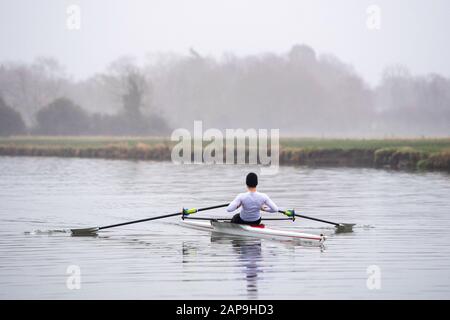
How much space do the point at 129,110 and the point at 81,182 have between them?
4825cm

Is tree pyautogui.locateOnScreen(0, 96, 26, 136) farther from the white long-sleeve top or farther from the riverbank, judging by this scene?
the white long-sleeve top

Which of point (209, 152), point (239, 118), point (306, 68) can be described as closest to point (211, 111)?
point (239, 118)

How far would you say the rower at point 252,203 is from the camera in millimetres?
18391

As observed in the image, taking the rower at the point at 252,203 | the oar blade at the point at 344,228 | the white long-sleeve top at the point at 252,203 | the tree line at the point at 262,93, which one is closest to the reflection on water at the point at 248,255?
the rower at the point at 252,203

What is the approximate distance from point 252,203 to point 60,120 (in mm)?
66425

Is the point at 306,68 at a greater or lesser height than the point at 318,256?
→ greater

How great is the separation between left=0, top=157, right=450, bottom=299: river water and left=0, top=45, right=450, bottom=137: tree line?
6678 cm

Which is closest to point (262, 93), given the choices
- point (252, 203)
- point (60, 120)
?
point (60, 120)

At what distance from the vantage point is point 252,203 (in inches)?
736

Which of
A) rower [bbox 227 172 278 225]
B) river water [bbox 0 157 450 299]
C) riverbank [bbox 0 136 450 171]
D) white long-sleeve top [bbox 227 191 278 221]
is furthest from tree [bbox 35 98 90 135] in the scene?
white long-sleeve top [bbox 227 191 278 221]

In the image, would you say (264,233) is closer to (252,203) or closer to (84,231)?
(252,203)
